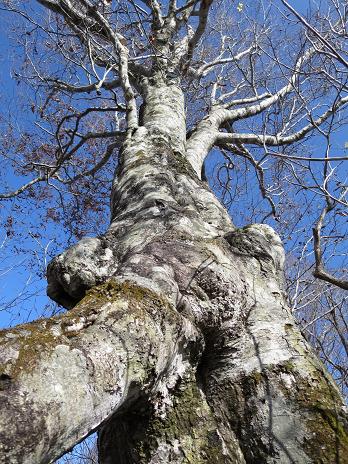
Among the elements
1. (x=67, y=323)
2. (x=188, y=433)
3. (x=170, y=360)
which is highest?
(x=67, y=323)

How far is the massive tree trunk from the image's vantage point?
3.13 feet

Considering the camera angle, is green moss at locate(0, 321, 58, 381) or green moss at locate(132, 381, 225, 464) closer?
green moss at locate(0, 321, 58, 381)

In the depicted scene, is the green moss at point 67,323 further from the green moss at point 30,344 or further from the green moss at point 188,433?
the green moss at point 188,433

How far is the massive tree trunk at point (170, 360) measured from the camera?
0.95 meters

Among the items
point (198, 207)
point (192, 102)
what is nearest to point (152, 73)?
point (192, 102)

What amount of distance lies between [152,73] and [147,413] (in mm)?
4082

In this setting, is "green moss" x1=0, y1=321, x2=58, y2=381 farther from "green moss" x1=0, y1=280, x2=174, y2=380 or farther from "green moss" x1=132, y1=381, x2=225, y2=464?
"green moss" x1=132, y1=381, x2=225, y2=464

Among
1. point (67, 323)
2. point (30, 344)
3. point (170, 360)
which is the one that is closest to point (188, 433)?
point (170, 360)

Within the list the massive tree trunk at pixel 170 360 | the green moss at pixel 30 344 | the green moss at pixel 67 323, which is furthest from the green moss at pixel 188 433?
the green moss at pixel 30 344

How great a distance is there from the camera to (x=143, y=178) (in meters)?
2.60

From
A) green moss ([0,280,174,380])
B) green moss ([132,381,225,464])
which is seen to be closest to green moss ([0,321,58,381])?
green moss ([0,280,174,380])

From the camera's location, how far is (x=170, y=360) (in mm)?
1420

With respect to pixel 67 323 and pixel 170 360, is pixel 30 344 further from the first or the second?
pixel 170 360

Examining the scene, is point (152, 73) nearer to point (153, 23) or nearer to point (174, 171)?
point (153, 23)
